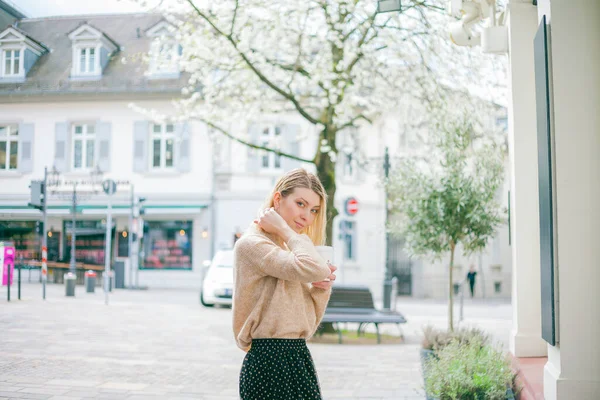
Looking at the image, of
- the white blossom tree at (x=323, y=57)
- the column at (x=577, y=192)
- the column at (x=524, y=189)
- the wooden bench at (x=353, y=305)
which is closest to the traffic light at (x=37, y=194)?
the column at (x=524, y=189)

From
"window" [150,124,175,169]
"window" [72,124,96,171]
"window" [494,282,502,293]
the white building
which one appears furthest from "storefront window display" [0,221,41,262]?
"window" [494,282,502,293]

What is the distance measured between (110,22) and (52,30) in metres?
1.70

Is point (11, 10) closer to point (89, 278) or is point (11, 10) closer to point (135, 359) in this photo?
point (135, 359)

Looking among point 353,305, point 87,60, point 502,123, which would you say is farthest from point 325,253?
point 502,123

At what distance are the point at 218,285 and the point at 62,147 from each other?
34.5ft

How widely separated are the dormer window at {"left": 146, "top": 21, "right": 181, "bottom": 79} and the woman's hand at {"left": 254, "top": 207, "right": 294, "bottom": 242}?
965 centimetres

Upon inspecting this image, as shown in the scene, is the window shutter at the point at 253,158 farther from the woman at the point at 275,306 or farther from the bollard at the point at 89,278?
the woman at the point at 275,306

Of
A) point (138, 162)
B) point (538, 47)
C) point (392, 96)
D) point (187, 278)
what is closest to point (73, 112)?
point (538, 47)

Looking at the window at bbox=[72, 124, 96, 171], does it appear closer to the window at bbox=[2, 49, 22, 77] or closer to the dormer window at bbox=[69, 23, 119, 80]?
the dormer window at bbox=[69, 23, 119, 80]

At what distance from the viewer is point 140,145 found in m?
10.9

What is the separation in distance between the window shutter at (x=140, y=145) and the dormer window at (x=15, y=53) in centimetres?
378

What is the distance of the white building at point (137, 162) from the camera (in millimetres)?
6719

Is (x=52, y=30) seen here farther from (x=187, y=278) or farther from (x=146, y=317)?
(x=187, y=278)

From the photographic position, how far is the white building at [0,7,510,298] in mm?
6719
